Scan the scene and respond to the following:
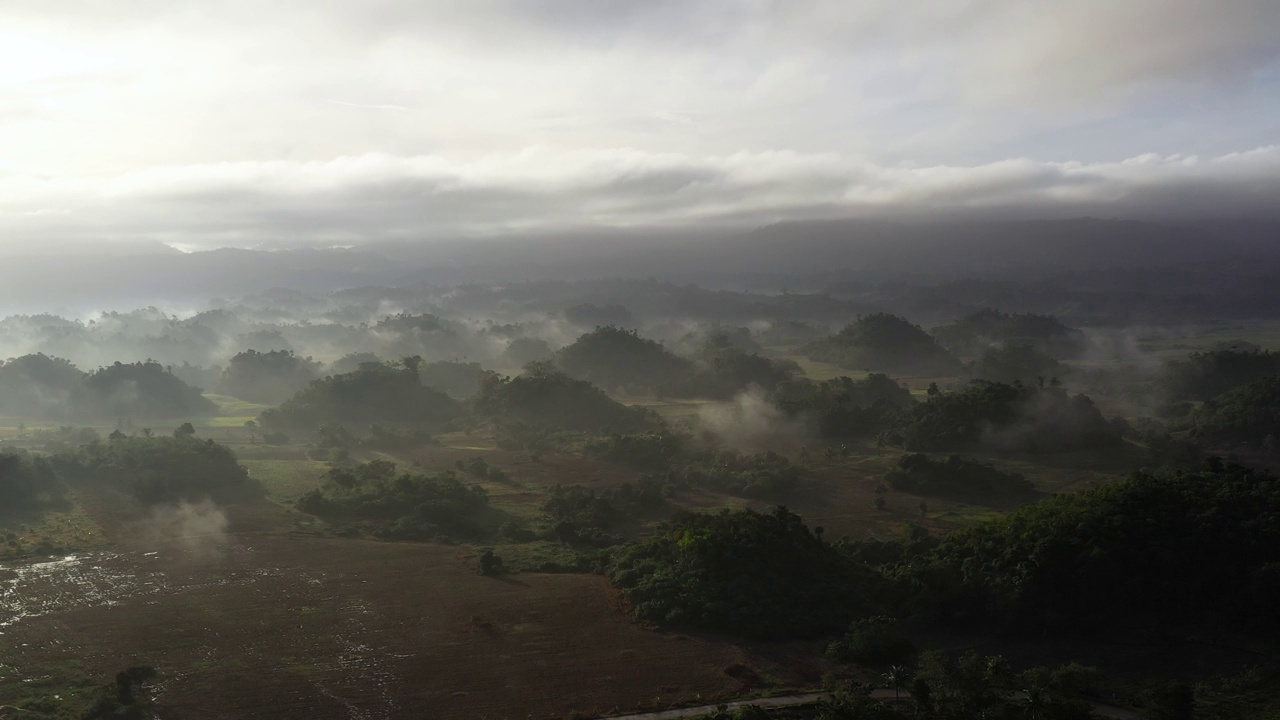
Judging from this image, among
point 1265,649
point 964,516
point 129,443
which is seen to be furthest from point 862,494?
point 129,443

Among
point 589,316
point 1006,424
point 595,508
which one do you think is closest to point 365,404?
point 595,508

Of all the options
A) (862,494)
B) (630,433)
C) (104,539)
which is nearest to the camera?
(104,539)

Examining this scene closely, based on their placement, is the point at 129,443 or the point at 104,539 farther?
the point at 129,443

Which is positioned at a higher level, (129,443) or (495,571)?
(129,443)

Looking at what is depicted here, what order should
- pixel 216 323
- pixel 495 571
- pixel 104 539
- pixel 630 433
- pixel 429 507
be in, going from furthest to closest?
pixel 216 323
pixel 630 433
pixel 429 507
pixel 104 539
pixel 495 571

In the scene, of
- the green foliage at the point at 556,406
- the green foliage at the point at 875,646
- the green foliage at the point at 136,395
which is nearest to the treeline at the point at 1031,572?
the green foliage at the point at 875,646

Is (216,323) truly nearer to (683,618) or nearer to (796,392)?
(796,392)
